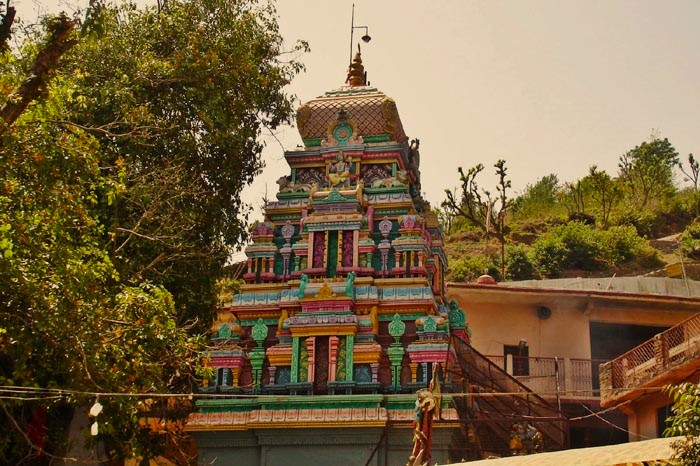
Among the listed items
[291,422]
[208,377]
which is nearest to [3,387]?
[208,377]

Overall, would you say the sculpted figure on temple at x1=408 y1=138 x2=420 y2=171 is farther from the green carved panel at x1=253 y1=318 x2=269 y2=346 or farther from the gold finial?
the green carved panel at x1=253 y1=318 x2=269 y2=346

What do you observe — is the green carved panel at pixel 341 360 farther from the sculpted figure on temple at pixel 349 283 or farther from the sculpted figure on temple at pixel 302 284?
the sculpted figure on temple at pixel 302 284

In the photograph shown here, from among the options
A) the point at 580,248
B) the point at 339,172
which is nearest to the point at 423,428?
the point at 339,172

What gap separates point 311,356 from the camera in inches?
680

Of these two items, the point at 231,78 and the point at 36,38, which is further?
the point at 231,78

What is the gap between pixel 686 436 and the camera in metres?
9.43

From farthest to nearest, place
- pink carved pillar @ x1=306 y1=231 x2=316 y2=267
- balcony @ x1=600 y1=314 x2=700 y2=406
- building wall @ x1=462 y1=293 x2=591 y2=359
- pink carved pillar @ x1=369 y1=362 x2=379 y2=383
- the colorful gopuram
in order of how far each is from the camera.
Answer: building wall @ x1=462 y1=293 x2=591 y2=359, pink carved pillar @ x1=306 y1=231 x2=316 y2=267, balcony @ x1=600 y1=314 x2=700 y2=406, pink carved pillar @ x1=369 y1=362 x2=379 y2=383, the colorful gopuram

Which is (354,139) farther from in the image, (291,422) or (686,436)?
(686,436)

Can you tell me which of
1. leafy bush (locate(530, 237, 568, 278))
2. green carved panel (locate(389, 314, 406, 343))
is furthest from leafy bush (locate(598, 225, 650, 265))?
green carved panel (locate(389, 314, 406, 343))

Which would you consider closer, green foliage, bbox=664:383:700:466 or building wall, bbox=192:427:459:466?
green foliage, bbox=664:383:700:466

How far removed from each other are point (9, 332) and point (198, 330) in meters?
7.38

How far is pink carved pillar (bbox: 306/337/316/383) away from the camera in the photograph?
17078 mm

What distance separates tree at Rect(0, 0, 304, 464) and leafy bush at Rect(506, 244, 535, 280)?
21440 millimetres

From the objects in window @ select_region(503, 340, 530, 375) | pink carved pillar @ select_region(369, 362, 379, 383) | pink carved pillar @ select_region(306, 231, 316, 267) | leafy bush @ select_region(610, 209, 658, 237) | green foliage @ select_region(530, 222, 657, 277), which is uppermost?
leafy bush @ select_region(610, 209, 658, 237)
